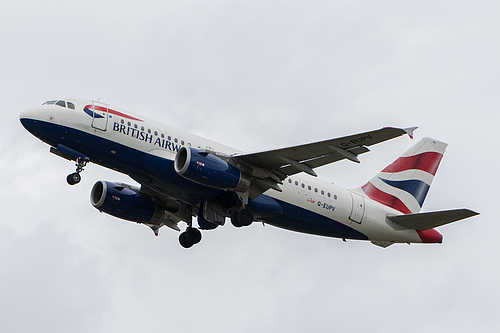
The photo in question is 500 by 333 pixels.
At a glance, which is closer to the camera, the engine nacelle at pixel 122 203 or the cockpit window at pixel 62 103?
the cockpit window at pixel 62 103

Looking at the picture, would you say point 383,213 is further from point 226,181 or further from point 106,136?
point 106,136

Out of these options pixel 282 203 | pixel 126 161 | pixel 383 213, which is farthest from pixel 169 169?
pixel 383 213

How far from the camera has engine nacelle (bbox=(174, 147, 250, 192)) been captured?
34.0 meters

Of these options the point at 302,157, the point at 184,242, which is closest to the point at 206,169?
the point at 302,157

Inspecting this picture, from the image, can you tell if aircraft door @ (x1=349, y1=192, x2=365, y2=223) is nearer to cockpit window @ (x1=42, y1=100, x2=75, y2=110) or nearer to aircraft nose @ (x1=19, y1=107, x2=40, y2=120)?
cockpit window @ (x1=42, y1=100, x2=75, y2=110)

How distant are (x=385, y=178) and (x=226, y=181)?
10.9m

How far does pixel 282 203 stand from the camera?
37.4 metres

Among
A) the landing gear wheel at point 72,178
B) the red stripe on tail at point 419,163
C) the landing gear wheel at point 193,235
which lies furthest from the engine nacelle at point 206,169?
the red stripe on tail at point 419,163

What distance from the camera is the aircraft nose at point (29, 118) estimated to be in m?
33.9

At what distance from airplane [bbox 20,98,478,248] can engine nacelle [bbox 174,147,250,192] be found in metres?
0.04

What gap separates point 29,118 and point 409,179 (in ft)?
63.1

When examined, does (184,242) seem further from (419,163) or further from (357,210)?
(419,163)

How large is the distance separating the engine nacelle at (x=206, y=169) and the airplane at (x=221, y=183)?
1.6 inches

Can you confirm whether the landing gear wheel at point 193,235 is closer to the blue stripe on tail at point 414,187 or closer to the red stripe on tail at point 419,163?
the blue stripe on tail at point 414,187
